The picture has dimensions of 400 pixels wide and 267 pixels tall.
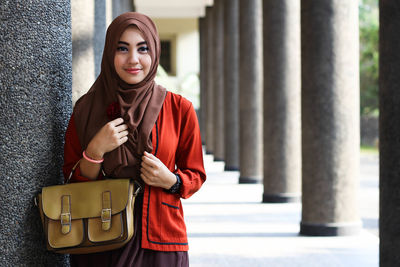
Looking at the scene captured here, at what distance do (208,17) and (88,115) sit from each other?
29.5 meters

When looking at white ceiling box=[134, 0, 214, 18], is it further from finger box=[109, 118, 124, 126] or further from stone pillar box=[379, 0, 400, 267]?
finger box=[109, 118, 124, 126]

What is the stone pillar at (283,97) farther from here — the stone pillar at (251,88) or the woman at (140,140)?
the woman at (140,140)

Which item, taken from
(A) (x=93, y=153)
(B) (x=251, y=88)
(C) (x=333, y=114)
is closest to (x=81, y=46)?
(C) (x=333, y=114)

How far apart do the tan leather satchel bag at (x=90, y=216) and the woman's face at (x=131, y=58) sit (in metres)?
0.47

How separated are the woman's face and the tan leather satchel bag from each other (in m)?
0.47

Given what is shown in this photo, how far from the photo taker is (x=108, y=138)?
3.00 m

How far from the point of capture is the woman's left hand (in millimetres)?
3006

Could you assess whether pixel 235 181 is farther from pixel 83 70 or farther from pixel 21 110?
pixel 21 110

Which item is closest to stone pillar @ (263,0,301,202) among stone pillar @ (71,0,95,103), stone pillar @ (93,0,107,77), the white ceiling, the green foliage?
stone pillar @ (93,0,107,77)

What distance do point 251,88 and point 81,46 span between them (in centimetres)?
884

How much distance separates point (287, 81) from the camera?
39.9ft

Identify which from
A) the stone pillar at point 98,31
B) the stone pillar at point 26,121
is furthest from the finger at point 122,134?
the stone pillar at point 98,31

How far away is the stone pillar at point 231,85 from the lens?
19.7 m

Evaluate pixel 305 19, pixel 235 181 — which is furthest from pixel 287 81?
pixel 235 181
